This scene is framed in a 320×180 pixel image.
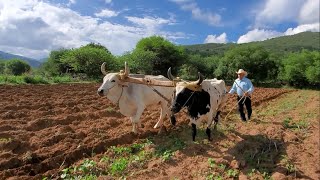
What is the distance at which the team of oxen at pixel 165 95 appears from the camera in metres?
8.21

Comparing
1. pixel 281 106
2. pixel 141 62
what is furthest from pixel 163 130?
pixel 141 62

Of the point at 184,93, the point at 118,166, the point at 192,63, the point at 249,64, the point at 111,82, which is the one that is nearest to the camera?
the point at 118,166

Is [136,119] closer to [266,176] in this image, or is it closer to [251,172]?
[251,172]

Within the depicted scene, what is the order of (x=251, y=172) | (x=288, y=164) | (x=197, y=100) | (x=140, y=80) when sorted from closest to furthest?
1. (x=251, y=172)
2. (x=288, y=164)
3. (x=197, y=100)
4. (x=140, y=80)

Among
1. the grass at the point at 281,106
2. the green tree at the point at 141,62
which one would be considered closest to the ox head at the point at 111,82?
the grass at the point at 281,106

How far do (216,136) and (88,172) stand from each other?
381 centimetres

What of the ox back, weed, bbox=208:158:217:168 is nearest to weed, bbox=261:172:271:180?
weed, bbox=208:158:217:168

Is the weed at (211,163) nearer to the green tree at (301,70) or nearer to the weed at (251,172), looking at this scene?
the weed at (251,172)

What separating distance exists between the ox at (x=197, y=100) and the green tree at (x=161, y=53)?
37539mm

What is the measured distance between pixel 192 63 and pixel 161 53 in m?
6.50

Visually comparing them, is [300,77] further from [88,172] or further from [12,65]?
[12,65]

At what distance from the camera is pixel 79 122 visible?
1123 cm

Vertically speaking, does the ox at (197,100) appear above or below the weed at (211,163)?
above

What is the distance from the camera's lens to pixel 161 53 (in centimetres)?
5059
